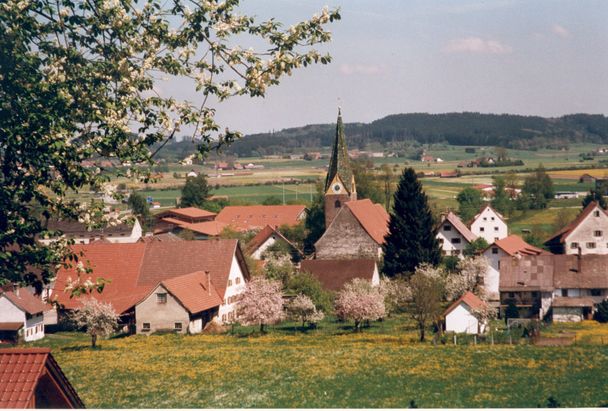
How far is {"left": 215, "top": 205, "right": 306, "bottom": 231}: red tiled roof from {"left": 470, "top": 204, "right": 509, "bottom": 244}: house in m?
26.0

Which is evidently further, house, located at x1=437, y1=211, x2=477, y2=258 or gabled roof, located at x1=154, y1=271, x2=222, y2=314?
house, located at x1=437, y1=211, x2=477, y2=258

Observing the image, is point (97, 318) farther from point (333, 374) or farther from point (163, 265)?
point (333, 374)

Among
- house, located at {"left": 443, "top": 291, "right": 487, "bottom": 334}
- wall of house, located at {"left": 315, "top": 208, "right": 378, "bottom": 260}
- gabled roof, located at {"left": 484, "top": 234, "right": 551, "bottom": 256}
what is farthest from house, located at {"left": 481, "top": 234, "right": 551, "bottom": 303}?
wall of house, located at {"left": 315, "top": 208, "right": 378, "bottom": 260}

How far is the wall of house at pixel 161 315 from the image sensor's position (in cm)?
4559

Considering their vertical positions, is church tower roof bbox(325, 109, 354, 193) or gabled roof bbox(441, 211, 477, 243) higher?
church tower roof bbox(325, 109, 354, 193)

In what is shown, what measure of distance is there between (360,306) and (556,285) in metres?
15.0

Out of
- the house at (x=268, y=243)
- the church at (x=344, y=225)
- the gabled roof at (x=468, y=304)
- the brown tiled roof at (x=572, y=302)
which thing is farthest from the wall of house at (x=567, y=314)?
the house at (x=268, y=243)

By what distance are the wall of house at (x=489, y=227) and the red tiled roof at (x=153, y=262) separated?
3792cm

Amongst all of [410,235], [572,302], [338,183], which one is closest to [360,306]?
[572,302]

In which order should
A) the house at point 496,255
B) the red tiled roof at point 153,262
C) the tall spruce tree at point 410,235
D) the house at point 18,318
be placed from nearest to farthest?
the house at point 18,318 < the red tiled roof at point 153,262 < the house at point 496,255 < the tall spruce tree at point 410,235

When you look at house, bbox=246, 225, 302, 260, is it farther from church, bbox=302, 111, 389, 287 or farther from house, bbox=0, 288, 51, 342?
house, bbox=0, 288, 51, 342

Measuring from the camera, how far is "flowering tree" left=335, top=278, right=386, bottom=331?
1752 inches

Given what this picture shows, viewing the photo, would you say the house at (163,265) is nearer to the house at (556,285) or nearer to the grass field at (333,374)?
the grass field at (333,374)

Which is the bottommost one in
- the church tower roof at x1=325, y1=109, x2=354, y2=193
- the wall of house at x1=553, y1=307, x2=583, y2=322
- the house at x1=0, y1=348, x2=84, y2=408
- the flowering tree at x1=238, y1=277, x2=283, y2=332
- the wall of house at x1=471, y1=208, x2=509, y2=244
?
the wall of house at x1=553, y1=307, x2=583, y2=322
